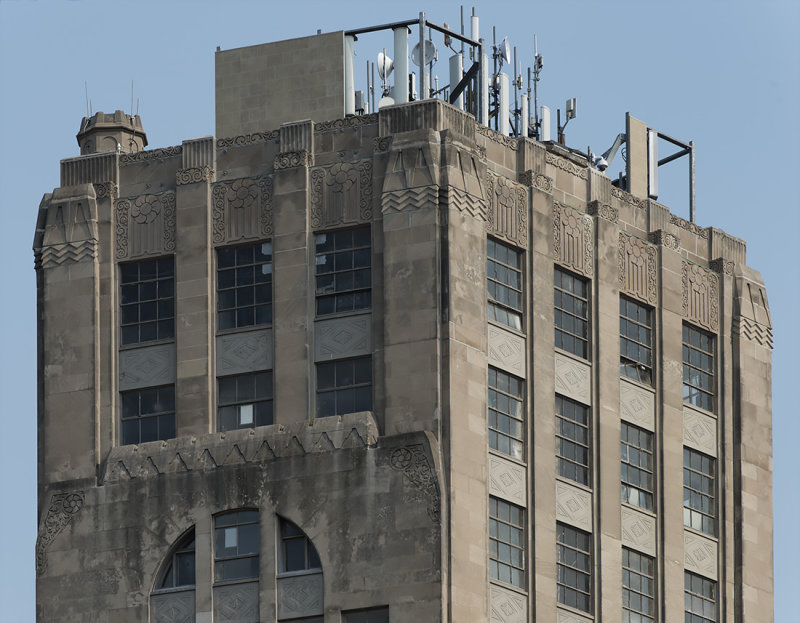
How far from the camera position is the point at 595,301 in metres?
116

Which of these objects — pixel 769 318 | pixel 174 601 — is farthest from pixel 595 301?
pixel 174 601

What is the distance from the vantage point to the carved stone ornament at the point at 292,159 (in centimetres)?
11312

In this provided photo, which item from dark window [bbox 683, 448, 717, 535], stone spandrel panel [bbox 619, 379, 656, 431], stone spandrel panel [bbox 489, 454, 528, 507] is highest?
stone spandrel panel [bbox 619, 379, 656, 431]

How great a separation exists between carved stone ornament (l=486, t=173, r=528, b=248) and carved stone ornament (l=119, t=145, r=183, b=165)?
35.7 ft

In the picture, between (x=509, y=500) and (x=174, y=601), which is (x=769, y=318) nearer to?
(x=509, y=500)

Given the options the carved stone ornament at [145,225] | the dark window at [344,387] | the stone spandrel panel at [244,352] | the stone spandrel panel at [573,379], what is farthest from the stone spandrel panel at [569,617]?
Result: the carved stone ornament at [145,225]

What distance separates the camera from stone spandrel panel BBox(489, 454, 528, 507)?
362ft

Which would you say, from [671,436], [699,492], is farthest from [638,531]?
[699,492]

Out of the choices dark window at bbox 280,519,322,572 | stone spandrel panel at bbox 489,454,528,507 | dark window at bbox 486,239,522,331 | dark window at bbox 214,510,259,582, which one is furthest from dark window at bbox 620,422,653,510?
dark window at bbox 214,510,259,582

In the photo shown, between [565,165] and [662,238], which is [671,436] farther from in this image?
[565,165]

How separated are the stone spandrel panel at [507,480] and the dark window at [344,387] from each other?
179 inches

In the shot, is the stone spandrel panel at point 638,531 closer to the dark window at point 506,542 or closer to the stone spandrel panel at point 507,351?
the dark window at point 506,542

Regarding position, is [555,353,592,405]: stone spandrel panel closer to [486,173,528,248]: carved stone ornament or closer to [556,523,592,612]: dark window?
[486,173,528,248]: carved stone ornament

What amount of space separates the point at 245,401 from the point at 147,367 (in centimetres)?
393
